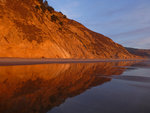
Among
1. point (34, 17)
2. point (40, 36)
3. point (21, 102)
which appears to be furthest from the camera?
point (34, 17)

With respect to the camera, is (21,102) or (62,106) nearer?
(62,106)

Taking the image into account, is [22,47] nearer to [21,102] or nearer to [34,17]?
[34,17]

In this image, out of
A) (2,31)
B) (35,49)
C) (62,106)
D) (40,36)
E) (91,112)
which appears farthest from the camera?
(40,36)

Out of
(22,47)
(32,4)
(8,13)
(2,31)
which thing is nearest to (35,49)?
(22,47)

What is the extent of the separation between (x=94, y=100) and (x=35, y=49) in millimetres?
20129

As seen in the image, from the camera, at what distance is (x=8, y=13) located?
22156 mm

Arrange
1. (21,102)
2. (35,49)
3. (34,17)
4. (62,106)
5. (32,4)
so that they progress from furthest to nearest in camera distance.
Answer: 1. (32,4)
2. (34,17)
3. (35,49)
4. (21,102)
5. (62,106)

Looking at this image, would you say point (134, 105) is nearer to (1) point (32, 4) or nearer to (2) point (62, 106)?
(2) point (62, 106)

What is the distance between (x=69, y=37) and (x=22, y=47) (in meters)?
17.9

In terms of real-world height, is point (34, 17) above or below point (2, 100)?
above

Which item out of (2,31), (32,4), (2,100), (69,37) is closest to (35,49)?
(2,31)

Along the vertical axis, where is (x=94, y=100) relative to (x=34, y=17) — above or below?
below

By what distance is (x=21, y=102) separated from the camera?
9.71ft

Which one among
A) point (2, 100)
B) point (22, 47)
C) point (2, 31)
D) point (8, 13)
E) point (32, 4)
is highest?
point (32, 4)
